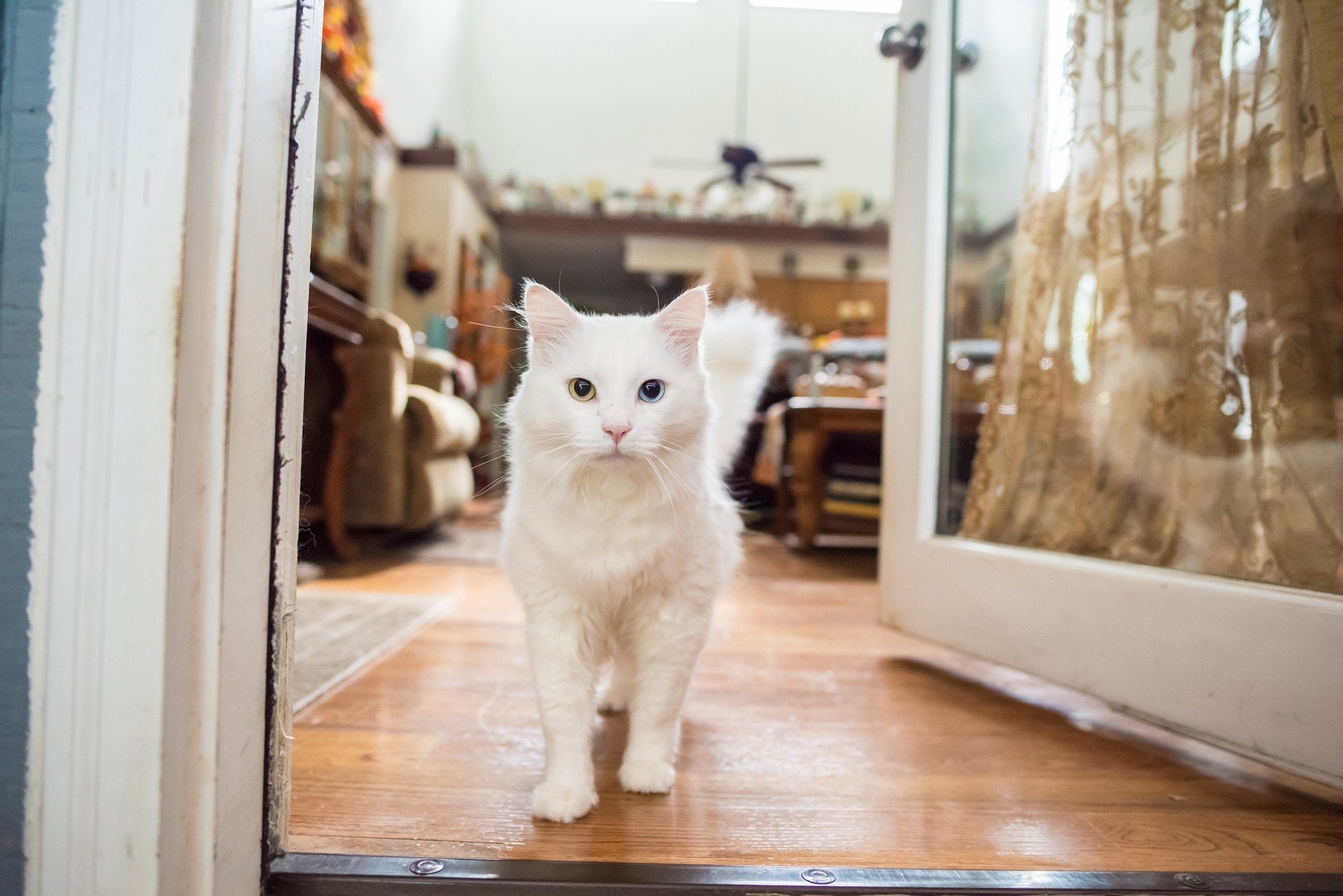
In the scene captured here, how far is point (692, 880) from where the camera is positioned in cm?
72

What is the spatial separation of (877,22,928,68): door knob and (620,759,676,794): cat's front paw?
1.47 m

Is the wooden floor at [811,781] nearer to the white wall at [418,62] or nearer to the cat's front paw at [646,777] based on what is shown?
the cat's front paw at [646,777]

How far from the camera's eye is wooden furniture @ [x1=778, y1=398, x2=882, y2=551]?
330 centimetres

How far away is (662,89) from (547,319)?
840 cm

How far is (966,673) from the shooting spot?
1548mm

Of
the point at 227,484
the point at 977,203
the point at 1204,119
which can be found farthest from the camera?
the point at 977,203

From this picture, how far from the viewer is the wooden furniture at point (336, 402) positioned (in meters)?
2.54

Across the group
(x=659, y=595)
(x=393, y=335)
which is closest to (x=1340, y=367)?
(x=659, y=595)

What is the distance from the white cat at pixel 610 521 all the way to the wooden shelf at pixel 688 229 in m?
7.10

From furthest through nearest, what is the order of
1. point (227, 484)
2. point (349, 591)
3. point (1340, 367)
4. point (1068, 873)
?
point (349, 591), point (1340, 367), point (1068, 873), point (227, 484)

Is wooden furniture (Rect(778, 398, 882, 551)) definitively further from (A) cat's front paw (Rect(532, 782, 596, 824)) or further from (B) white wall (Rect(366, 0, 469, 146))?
(B) white wall (Rect(366, 0, 469, 146))

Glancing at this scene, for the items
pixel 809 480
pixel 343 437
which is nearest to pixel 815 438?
pixel 809 480

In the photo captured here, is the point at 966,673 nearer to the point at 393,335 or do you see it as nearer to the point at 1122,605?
the point at 1122,605

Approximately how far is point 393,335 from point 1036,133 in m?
2.20
